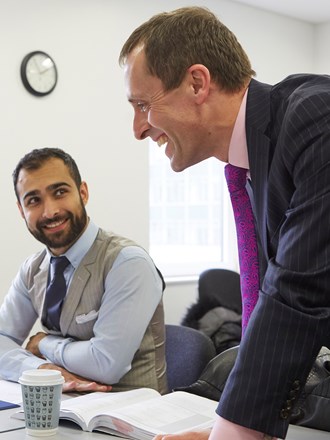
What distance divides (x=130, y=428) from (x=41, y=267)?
115cm

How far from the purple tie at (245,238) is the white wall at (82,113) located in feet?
9.93

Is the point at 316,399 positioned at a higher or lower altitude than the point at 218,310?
higher

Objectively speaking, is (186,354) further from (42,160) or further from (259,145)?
(259,145)

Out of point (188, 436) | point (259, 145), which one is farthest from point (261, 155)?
point (188, 436)

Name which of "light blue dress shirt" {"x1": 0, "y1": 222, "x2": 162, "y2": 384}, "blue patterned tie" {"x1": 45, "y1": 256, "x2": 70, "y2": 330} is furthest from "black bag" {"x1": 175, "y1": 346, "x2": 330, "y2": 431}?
"blue patterned tie" {"x1": 45, "y1": 256, "x2": 70, "y2": 330}

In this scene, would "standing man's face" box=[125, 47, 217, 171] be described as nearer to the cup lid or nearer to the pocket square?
the cup lid

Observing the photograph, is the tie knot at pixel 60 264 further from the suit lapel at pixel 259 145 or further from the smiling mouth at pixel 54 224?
the suit lapel at pixel 259 145

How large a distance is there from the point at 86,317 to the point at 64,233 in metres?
0.31

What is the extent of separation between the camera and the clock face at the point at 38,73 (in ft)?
15.0

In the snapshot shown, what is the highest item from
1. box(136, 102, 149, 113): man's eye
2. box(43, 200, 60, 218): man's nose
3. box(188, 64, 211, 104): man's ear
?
box(188, 64, 211, 104): man's ear

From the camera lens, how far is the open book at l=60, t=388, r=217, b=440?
1.71 metres

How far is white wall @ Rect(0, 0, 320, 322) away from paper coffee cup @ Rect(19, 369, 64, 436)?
2.80m

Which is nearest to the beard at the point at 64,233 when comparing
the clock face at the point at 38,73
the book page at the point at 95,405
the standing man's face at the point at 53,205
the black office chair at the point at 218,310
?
the standing man's face at the point at 53,205

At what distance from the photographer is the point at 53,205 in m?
2.63
